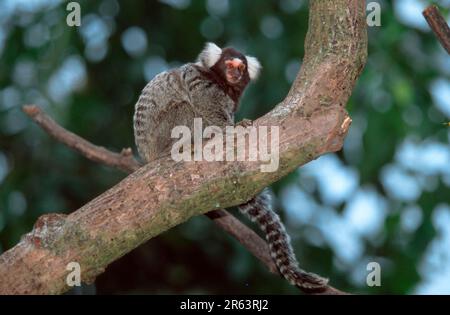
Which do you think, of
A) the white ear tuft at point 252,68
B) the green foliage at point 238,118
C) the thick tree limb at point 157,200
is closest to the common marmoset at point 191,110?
the white ear tuft at point 252,68

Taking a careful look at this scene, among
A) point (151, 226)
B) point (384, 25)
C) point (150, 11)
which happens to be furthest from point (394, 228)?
point (151, 226)

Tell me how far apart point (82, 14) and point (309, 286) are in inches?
174

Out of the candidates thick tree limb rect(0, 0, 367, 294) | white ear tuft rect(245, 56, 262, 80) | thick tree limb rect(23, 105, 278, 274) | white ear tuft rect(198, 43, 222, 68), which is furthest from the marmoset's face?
thick tree limb rect(0, 0, 367, 294)

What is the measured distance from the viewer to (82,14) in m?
7.68

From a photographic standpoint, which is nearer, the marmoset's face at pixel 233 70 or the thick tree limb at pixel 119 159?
the thick tree limb at pixel 119 159

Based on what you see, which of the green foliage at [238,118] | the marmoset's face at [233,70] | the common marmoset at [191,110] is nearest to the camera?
the common marmoset at [191,110]

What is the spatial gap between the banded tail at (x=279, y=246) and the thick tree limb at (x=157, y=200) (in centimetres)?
73

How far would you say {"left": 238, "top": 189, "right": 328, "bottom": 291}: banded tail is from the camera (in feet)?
13.9

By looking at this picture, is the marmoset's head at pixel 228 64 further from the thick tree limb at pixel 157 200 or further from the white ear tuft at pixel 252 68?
the thick tree limb at pixel 157 200

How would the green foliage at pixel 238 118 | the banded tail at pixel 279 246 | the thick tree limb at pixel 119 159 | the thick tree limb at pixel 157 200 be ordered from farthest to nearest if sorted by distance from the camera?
the green foliage at pixel 238 118
the thick tree limb at pixel 119 159
the banded tail at pixel 279 246
the thick tree limb at pixel 157 200

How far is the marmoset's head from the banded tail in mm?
881

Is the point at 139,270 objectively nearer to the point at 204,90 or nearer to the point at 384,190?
the point at 384,190

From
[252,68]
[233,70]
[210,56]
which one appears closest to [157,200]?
[233,70]

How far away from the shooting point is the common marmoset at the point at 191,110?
465cm
